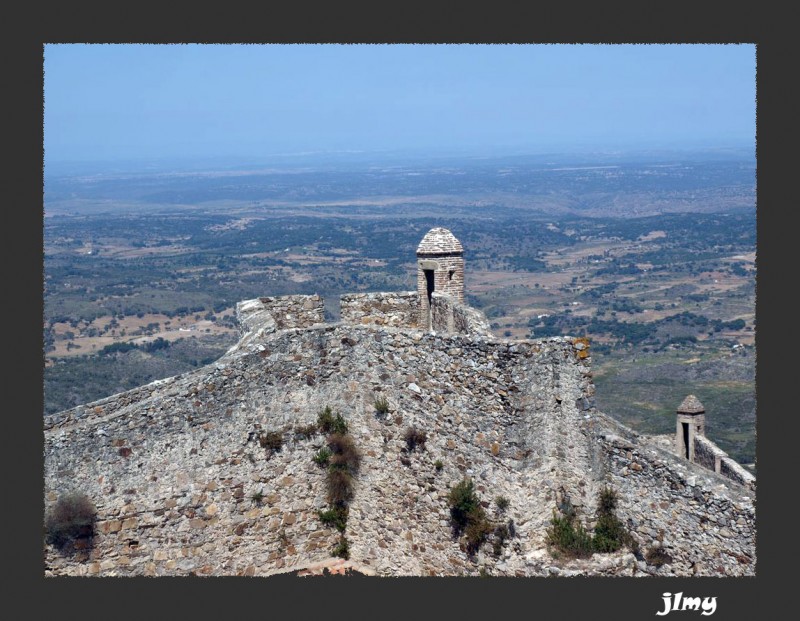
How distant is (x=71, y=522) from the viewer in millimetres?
12578

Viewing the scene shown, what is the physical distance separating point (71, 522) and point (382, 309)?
23.7 ft

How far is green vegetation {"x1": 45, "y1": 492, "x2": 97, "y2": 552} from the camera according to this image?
12.5 meters

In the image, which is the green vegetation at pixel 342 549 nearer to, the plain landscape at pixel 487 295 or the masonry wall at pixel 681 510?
the masonry wall at pixel 681 510

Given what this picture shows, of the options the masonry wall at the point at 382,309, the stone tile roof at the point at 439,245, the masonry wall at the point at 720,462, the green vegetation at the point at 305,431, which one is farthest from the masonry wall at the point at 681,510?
the stone tile roof at the point at 439,245

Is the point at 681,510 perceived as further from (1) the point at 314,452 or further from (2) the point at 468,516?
(1) the point at 314,452

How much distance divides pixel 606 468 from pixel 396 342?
9.52 feet

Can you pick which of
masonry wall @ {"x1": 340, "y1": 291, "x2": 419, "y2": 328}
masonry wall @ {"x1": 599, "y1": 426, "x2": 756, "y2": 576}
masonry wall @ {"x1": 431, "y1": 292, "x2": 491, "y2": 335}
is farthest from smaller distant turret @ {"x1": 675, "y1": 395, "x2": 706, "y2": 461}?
masonry wall @ {"x1": 599, "y1": 426, "x2": 756, "y2": 576}

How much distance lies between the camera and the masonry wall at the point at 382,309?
1841 cm

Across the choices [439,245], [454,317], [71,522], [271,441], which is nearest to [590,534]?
[271,441]

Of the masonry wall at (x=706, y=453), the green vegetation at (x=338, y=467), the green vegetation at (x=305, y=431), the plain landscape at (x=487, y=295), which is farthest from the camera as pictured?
the plain landscape at (x=487, y=295)

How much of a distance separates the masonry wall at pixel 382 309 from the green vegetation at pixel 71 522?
6537 mm

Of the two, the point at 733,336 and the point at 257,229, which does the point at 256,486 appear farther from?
the point at 257,229

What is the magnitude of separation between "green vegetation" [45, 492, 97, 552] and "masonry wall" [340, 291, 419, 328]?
6.54 meters

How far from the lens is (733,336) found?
101125 mm
